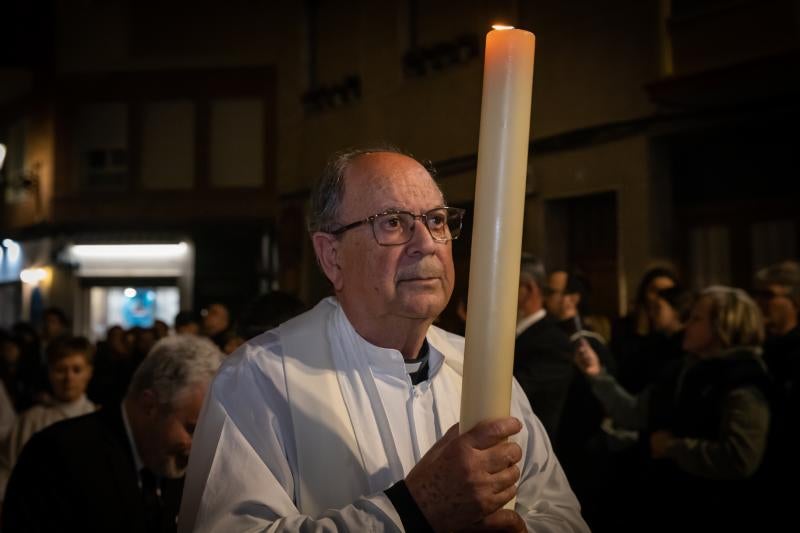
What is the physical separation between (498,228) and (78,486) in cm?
182

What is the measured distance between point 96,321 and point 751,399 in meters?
20.5

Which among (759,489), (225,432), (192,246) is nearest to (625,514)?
(759,489)

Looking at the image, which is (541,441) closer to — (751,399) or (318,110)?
(751,399)

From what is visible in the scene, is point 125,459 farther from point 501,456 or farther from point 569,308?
point 569,308

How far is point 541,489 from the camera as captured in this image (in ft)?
6.54

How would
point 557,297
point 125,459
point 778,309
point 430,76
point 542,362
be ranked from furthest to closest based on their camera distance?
1. point 430,76
2. point 557,297
3. point 778,309
4. point 542,362
5. point 125,459

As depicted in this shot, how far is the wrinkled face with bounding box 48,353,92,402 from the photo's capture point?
5359mm

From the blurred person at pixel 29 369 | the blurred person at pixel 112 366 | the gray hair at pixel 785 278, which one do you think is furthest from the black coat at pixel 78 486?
the blurred person at pixel 29 369

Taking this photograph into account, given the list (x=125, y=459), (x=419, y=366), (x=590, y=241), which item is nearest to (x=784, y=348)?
(x=125, y=459)

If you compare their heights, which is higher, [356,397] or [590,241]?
[590,241]

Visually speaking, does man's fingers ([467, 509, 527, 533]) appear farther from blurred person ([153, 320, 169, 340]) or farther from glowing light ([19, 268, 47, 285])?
glowing light ([19, 268, 47, 285])

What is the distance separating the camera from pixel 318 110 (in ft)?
56.8

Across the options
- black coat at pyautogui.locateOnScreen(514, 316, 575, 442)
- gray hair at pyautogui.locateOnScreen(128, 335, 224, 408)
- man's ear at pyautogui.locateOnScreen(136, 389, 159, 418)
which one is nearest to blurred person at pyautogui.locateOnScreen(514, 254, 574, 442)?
black coat at pyautogui.locateOnScreen(514, 316, 575, 442)

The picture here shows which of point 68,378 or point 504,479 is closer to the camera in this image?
point 504,479
